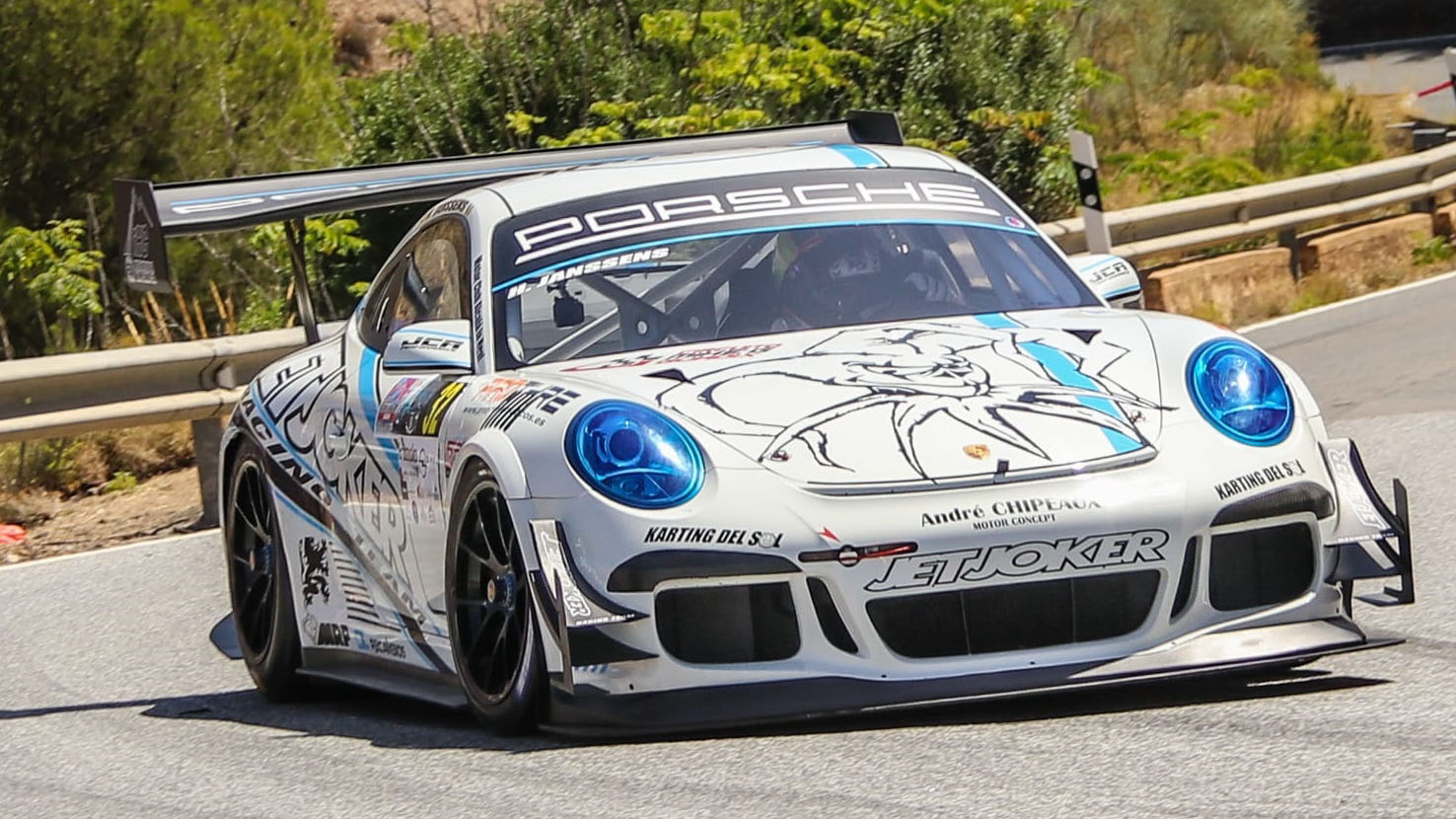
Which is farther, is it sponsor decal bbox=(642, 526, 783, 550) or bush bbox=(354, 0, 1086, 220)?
bush bbox=(354, 0, 1086, 220)

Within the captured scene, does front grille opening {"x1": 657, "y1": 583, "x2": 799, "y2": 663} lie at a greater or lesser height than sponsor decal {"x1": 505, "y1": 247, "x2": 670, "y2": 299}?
lesser

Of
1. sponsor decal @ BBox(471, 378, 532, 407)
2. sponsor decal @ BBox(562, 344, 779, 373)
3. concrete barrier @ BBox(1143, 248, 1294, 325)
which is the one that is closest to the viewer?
sponsor decal @ BBox(471, 378, 532, 407)

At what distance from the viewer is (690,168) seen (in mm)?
6562

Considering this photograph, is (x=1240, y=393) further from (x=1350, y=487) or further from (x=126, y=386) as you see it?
(x=126, y=386)

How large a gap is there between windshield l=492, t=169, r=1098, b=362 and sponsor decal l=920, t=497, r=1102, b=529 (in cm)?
123

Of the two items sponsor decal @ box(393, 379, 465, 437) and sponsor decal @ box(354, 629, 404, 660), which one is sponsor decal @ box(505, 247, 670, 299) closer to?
sponsor decal @ box(393, 379, 465, 437)

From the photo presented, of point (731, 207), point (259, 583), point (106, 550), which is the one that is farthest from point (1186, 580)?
point (106, 550)

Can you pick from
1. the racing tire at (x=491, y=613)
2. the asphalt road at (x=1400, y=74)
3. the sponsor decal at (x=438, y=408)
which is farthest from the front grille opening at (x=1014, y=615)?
the asphalt road at (x=1400, y=74)

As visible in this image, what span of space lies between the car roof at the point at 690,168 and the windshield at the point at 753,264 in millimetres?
64

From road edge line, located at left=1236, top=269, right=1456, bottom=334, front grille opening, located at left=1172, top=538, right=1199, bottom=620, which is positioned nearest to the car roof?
front grille opening, located at left=1172, top=538, right=1199, bottom=620

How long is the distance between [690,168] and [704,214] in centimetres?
31

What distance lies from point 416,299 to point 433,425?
0.97 m

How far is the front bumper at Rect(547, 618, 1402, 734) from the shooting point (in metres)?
4.87

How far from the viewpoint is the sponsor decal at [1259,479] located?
A: 5.03 metres
